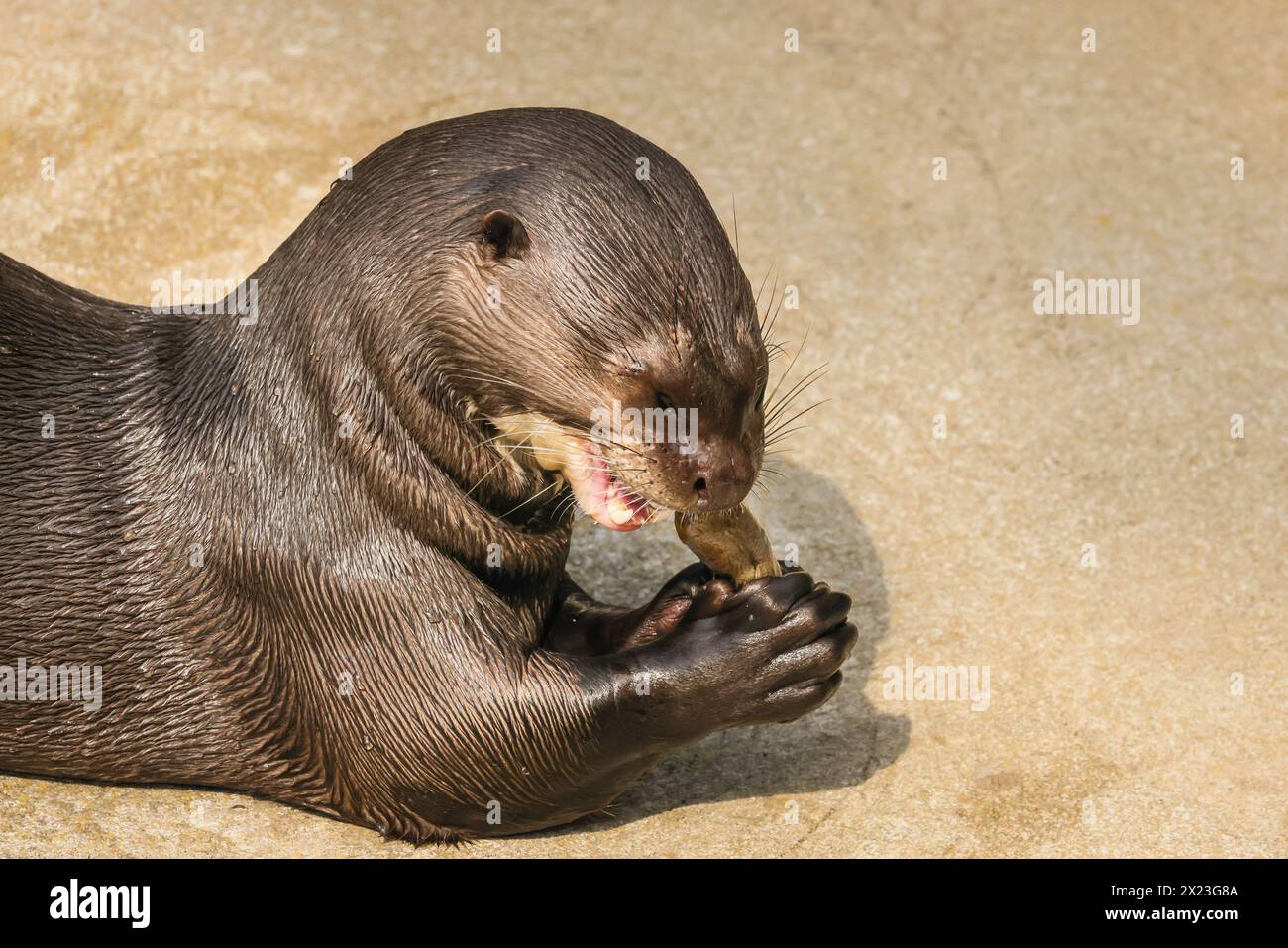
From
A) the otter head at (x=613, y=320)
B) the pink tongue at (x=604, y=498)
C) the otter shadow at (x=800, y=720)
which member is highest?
the otter head at (x=613, y=320)

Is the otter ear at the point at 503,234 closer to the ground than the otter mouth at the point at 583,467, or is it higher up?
higher up

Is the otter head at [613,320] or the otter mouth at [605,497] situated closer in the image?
the otter head at [613,320]

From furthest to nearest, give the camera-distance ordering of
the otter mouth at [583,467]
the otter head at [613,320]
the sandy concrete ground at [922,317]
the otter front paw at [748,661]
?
1. the sandy concrete ground at [922,317]
2. the otter front paw at [748,661]
3. the otter mouth at [583,467]
4. the otter head at [613,320]

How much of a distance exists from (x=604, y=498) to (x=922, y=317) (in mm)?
2439

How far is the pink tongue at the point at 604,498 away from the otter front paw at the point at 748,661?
28cm

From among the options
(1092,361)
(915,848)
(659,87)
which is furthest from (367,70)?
(915,848)

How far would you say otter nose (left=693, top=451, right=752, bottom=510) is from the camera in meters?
3.42

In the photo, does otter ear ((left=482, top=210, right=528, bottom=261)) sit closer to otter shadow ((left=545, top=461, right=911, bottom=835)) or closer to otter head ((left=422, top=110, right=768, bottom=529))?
otter head ((left=422, top=110, right=768, bottom=529))

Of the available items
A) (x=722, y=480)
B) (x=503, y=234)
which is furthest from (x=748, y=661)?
(x=503, y=234)

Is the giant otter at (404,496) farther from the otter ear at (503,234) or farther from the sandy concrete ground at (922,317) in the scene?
the sandy concrete ground at (922,317)

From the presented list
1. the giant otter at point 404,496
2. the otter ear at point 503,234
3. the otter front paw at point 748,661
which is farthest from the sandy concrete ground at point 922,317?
the otter ear at point 503,234

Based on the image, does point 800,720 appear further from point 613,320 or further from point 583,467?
point 613,320

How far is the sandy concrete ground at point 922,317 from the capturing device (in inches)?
162

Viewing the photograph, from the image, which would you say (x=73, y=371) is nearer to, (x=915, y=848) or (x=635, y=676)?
(x=635, y=676)
